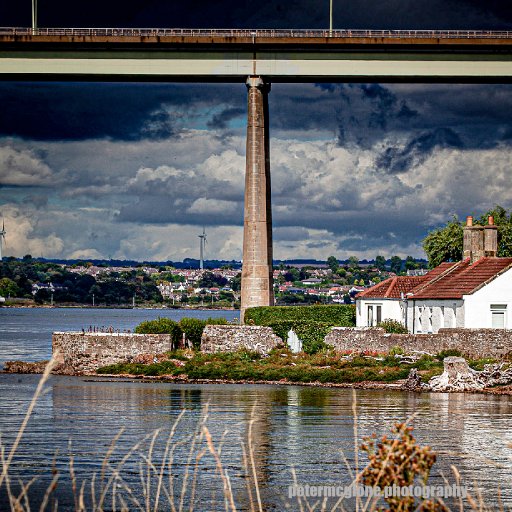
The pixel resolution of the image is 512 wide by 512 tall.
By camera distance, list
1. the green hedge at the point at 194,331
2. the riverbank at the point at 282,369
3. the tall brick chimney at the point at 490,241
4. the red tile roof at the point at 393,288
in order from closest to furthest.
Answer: the riverbank at the point at 282,369
the tall brick chimney at the point at 490,241
the green hedge at the point at 194,331
the red tile roof at the point at 393,288

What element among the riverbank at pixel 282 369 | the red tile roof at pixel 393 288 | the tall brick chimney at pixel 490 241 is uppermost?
the tall brick chimney at pixel 490 241

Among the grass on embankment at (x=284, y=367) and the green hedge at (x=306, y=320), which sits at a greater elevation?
the green hedge at (x=306, y=320)

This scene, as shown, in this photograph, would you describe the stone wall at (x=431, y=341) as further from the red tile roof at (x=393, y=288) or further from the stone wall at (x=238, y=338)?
the red tile roof at (x=393, y=288)

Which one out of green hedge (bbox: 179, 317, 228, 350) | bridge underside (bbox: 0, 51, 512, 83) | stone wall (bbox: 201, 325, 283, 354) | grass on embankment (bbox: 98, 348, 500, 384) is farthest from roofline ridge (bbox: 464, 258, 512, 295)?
bridge underside (bbox: 0, 51, 512, 83)

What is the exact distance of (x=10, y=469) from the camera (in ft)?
86.2

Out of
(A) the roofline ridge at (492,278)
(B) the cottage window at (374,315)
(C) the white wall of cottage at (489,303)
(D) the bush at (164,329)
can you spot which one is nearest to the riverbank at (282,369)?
(D) the bush at (164,329)

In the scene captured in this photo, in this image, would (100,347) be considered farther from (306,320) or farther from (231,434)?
(231,434)

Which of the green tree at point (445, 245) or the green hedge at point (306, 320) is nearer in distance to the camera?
the green hedge at point (306, 320)

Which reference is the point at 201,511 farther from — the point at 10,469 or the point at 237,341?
the point at 237,341

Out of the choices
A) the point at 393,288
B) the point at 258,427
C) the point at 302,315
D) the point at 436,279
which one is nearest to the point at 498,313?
the point at 436,279

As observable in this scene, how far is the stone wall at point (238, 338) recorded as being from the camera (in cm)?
A: 5575

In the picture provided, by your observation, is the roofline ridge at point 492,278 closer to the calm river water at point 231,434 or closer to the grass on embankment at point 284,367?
the grass on embankment at point 284,367

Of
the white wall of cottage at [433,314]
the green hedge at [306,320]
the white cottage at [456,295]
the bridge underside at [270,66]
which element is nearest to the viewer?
the white cottage at [456,295]

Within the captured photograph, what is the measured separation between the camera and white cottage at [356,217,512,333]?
51125 millimetres
